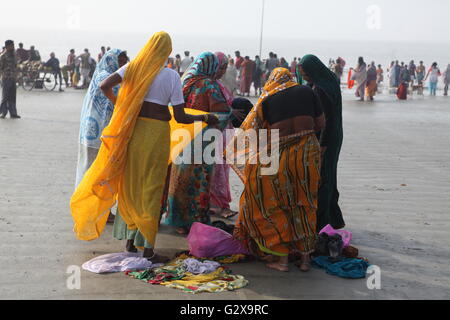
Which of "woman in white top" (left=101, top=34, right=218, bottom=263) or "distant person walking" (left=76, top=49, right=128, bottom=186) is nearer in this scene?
"woman in white top" (left=101, top=34, right=218, bottom=263)

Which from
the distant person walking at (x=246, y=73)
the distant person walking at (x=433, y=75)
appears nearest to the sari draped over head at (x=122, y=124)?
the distant person walking at (x=246, y=73)

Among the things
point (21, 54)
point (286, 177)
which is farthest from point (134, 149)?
point (21, 54)

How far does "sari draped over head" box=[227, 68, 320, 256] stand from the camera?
5090 mm

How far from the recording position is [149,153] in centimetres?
506

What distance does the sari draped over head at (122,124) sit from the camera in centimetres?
500

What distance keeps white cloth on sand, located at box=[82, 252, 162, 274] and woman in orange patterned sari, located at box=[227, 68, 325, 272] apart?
3.02ft

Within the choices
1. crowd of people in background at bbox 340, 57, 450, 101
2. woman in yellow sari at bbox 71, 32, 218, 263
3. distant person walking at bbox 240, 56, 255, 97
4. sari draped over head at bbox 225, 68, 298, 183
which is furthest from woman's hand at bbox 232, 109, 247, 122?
crowd of people in background at bbox 340, 57, 450, 101

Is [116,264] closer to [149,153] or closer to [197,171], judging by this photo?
[149,153]

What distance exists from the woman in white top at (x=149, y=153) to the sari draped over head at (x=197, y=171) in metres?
0.90

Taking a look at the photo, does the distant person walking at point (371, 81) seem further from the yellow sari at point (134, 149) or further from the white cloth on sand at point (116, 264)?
the white cloth on sand at point (116, 264)

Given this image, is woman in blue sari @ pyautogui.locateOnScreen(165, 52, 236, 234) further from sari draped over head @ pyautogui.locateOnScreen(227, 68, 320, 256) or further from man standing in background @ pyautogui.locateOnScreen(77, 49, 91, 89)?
man standing in background @ pyautogui.locateOnScreen(77, 49, 91, 89)

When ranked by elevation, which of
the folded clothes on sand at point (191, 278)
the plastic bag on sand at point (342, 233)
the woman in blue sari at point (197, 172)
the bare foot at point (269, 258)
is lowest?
the folded clothes on sand at point (191, 278)

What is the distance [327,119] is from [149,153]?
5.62 feet
